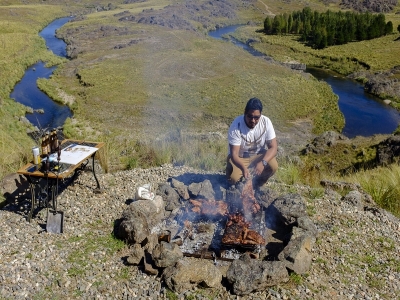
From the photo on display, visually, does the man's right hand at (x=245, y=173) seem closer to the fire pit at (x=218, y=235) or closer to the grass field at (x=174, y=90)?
the fire pit at (x=218, y=235)

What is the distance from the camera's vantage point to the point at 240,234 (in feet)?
18.7

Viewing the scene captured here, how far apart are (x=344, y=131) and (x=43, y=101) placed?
20.5 meters

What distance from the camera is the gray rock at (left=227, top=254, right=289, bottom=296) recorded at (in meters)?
4.73

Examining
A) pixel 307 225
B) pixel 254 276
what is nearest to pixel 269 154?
pixel 307 225

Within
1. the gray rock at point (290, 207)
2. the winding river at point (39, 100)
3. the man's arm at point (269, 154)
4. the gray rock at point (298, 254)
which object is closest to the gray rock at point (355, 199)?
the gray rock at point (290, 207)

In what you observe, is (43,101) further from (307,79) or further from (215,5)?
(215,5)

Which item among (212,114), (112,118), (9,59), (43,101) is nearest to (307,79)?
(212,114)

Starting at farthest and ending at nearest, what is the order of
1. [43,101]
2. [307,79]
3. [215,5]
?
[215,5]
[307,79]
[43,101]

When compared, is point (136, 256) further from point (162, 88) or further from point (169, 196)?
point (162, 88)

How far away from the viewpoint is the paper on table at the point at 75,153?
6.40 metres

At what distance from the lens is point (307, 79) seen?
33625mm

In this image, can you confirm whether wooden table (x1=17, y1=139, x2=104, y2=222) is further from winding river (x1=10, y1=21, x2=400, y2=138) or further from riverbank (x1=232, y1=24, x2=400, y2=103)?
riverbank (x1=232, y1=24, x2=400, y2=103)

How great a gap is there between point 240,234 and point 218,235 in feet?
1.65

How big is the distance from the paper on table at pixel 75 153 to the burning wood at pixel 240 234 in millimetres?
2698
